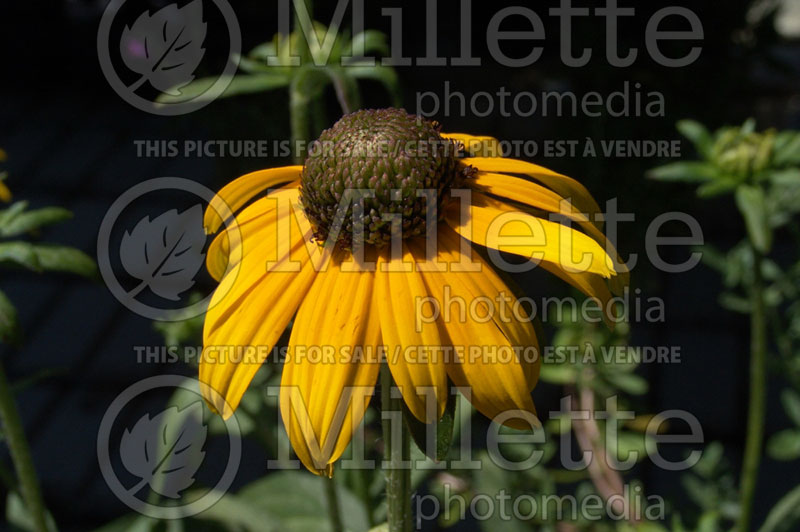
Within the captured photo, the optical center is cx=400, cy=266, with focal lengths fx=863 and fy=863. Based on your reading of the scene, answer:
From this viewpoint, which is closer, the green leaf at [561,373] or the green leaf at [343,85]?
the green leaf at [343,85]

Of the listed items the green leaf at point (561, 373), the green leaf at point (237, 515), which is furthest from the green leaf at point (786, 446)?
the green leaf at point (237, 515)

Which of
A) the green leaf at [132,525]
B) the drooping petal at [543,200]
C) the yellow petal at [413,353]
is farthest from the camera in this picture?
the green leaf at [132,525]

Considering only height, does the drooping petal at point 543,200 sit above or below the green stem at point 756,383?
above

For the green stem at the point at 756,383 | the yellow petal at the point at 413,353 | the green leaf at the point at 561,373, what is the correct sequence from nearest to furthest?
the yellow petal at the point at 413,353
the green stem at the point at 756,383
the green leaf at the point at 561,373

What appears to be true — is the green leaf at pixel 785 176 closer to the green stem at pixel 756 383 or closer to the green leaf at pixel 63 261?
the green stem at pixel 756 383

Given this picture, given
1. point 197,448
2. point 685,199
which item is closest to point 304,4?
point 197,448

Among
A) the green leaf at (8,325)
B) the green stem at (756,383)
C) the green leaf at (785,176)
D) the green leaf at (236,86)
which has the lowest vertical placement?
the green stem at (756,383)

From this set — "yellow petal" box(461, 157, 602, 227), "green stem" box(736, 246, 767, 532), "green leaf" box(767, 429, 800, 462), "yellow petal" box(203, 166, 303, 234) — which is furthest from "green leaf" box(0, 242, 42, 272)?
"green leaf" box(767, 429, 800, 462)

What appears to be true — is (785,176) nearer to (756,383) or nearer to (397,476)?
(756,383)
